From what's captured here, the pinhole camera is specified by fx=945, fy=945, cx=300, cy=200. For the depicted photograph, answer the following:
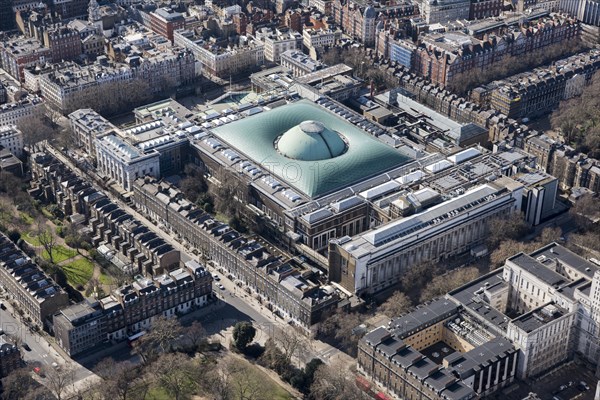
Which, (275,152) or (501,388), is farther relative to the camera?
(275,152)

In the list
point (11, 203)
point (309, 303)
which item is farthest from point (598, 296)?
point (11, 203)

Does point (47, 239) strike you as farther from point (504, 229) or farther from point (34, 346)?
point (504, 229)

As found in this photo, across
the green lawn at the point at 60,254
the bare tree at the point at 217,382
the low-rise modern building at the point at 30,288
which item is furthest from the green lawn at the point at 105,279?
the bare tree at the point at 217,382

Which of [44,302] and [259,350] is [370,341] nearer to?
[259,350]

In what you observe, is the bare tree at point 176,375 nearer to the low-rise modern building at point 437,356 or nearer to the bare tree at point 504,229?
the low-rise modern building at point 437,356

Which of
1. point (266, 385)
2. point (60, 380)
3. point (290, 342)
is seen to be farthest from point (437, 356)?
point (60, 380)

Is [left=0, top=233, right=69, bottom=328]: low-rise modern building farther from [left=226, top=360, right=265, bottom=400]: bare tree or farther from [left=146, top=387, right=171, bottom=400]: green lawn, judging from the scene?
[left=226, top=360, right=265, bottom=400]: bare tree
